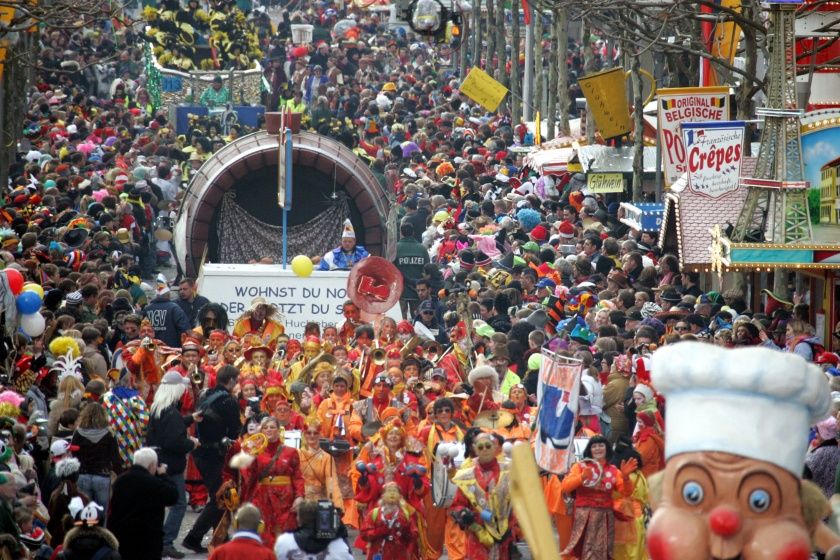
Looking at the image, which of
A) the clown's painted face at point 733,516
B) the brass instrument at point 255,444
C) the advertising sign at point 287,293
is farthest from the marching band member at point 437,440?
the advertising sign at point 287,293

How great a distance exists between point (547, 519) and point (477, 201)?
2410 cm

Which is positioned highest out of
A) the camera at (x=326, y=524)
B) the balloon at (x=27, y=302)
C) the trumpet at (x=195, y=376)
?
the balloon at (x=27, y=302)

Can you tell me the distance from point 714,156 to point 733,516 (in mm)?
11658

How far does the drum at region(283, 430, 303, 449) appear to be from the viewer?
1537cm

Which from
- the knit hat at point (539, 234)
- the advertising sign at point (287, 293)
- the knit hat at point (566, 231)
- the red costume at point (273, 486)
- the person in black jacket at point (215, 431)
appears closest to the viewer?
the red costume at point (273, 486)

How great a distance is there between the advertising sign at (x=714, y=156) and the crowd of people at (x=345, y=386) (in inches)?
46.6

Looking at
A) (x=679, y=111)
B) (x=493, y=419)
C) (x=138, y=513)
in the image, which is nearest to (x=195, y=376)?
(x=493, y=419)

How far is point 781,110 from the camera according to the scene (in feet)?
59.6

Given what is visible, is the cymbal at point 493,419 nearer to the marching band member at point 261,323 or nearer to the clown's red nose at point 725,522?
the marching band member at point 261,323

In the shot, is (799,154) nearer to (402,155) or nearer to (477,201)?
(477,201)

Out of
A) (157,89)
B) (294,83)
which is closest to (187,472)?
(157,89)

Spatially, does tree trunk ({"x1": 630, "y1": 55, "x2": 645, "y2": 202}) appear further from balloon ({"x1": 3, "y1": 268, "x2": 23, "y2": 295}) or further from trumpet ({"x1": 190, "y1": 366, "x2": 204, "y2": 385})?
balloon ({"x1": 3, "y1": 268, "x2": 23, "y2": 295})

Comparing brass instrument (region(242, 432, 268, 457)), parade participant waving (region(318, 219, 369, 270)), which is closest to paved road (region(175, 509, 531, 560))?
brass instrument (region(242, 432, 268, 457))

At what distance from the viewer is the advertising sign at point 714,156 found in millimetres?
19938
